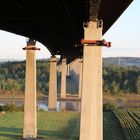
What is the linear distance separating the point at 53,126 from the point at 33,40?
14027 millimetres

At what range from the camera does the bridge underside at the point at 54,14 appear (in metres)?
38.0

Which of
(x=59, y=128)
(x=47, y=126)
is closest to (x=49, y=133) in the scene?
(x=59, y=128)

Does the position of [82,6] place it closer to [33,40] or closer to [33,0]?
[33,0]

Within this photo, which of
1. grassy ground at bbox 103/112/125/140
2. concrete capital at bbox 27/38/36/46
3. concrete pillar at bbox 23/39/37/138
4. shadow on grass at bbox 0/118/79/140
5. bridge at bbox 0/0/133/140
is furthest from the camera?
concrete capital at bbox 27/38/36/46

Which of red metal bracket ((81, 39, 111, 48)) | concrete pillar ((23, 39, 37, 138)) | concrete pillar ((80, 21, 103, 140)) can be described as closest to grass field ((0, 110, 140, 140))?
concrete pillar ((23, 39, 37, 138))

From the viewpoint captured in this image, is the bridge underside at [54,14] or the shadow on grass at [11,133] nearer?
the bridge underside at [54,14]

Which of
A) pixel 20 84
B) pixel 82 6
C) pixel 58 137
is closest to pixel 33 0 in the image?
pixel 82 6

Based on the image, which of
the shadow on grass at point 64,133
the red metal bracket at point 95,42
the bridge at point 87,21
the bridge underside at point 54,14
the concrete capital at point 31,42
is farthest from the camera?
the concrete capital at point 31,42

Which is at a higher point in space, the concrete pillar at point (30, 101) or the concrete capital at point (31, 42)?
the concrete capital at point (31, 42)

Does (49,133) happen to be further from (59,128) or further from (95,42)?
(95,42)

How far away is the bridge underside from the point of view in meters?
38.0

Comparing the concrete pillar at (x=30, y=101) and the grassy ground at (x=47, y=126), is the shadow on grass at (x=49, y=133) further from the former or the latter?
the concrete pillar at (x=30, y=101)

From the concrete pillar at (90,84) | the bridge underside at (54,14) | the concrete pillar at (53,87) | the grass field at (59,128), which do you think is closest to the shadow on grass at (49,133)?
the grass field at (59,128)

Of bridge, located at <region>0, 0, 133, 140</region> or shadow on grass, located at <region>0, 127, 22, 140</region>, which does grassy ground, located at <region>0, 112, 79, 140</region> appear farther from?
bridge, located at <region>0, 0, 133, 140</region>
